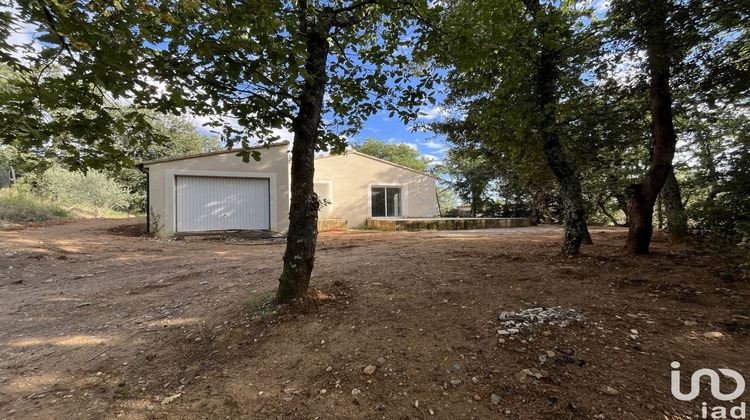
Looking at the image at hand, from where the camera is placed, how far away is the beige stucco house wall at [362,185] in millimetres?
13828

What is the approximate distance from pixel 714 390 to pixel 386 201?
13814mm

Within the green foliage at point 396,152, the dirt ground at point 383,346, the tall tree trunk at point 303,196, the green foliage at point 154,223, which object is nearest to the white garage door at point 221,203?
the green foliage at point 154,223

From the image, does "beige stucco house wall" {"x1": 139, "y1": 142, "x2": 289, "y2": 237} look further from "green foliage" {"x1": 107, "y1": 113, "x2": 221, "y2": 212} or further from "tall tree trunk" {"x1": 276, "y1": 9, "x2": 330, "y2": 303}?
"green foliage" {"x1": 107, "y1": 113, "x2": 221, "y2": 212}

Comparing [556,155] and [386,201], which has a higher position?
Result: [556,155]

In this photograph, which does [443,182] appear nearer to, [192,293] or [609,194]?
[609,194]

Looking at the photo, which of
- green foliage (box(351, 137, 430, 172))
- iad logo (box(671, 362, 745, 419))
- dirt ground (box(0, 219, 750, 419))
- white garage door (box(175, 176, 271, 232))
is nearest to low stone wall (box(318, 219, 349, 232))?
white garage door (box(175, 176, 271, 232))

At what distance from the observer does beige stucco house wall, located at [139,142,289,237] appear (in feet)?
30.4

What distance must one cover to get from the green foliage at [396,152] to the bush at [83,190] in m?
21.8

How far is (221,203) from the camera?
10.3 metres

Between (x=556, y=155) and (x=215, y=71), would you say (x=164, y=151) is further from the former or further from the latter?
(x=556, y=155)

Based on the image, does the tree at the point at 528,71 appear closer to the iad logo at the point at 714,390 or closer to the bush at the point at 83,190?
the iad logo at the point at 714,390

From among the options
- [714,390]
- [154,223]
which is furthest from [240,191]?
[714,390]

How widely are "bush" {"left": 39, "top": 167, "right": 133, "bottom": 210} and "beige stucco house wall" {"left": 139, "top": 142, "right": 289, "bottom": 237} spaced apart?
38.2 feet

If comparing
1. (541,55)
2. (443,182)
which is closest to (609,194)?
(443,182)
